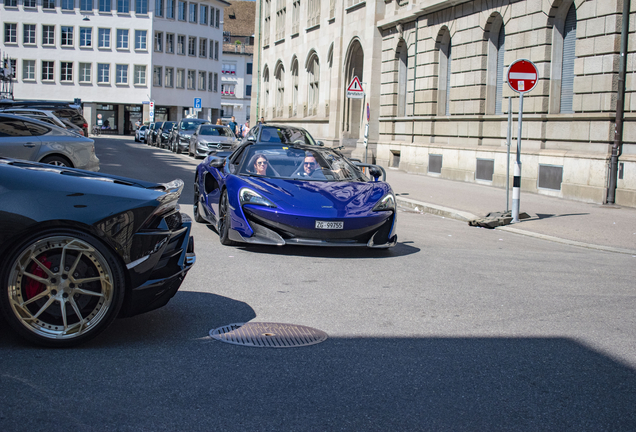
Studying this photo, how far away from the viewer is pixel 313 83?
4231cm

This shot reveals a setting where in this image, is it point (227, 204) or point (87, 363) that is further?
point (227, 204)

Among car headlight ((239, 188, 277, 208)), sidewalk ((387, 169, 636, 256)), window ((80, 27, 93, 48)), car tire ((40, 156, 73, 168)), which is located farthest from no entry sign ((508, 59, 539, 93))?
window ((80, 27, 93, 48))

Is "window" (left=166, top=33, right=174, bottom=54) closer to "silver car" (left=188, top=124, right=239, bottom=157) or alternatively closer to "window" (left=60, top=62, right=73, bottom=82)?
"window" (left=60, top=62, right=73, bottom=82)

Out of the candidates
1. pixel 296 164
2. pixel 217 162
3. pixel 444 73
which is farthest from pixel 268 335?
pixel 444 73

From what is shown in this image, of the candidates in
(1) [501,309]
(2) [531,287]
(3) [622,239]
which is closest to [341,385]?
(1) [501,309]

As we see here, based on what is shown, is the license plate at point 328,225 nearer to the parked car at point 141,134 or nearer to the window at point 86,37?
the parked car at point 141,134

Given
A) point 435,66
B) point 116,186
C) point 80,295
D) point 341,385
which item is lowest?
point 341,385

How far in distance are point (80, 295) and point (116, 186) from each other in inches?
30.6

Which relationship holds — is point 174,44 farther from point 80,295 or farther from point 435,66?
point 80,295

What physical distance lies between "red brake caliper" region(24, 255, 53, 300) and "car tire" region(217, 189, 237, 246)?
443cm

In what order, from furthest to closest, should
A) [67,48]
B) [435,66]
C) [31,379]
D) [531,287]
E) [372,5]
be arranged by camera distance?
[67,48] < [372,5] < [435,66] < [531,287] < [31,379]

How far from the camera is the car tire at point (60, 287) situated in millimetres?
4516

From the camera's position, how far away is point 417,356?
4902 mm

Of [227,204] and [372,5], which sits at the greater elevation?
[372,5]
